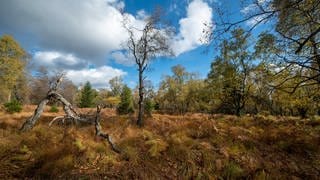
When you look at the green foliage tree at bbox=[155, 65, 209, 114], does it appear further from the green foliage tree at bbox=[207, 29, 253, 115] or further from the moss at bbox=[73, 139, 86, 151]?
the moss at bbox=[73, 139, 86, 151]

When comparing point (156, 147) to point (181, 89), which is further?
point (181, 89)

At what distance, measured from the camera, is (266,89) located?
599cm

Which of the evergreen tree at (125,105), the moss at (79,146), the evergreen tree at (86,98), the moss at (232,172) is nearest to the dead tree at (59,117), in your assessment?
the moss at (79,146)

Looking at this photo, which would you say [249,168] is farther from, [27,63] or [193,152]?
[27,63]

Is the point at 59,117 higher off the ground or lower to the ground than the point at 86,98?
lower

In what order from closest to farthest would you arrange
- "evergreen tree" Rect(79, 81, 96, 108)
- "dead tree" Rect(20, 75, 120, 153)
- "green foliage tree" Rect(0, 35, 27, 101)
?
"dead tree" Rect(20, 75, 120, 153) < "green foliage tree" Rect(0, 35, 27, 101) < "evergreen tree" Rect(79, 81, 96, 108)

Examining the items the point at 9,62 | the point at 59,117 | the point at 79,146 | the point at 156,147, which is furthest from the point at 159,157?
the point at 9,62

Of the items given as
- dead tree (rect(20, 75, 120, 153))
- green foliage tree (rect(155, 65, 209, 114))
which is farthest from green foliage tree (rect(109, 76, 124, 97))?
dead tree (rect(20, 75, 120, 153))

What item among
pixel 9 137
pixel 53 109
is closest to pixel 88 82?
pixel 53 109

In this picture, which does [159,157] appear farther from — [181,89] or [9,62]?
[181,89]

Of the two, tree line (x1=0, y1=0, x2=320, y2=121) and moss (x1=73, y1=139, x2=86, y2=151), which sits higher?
tree line (x1=0, y1=0, x2=320, y2=121)

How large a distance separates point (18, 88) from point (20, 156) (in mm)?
30495

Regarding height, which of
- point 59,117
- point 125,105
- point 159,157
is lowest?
point 159,157

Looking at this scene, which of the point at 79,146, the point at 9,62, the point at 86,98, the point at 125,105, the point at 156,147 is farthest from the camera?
the point at 86,98
